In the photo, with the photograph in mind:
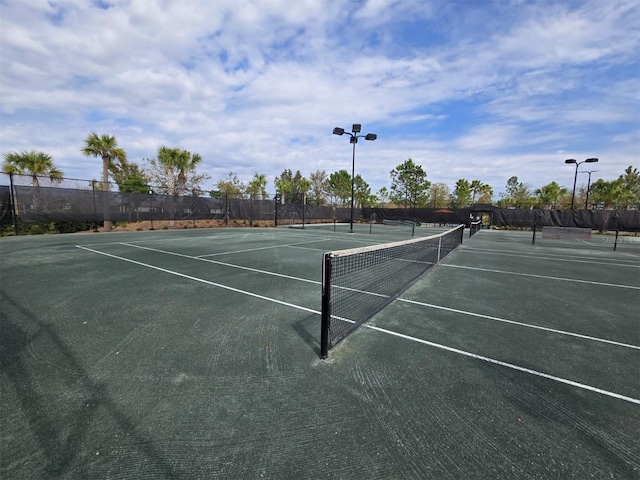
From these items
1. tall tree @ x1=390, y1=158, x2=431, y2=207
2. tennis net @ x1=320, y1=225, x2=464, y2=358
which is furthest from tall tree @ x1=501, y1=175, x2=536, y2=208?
tennis net @ x1=320, y1=225, x2=464, y2=358

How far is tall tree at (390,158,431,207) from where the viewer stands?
42312mm

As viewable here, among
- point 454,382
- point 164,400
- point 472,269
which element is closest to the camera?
point 164,400

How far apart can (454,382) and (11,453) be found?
11.0 ft

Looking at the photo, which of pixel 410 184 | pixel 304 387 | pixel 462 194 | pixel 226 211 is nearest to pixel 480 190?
pixel 462 194

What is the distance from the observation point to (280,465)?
5.80ft

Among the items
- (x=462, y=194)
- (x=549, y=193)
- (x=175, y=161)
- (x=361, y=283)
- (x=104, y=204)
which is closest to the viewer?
(x=361, y=283)

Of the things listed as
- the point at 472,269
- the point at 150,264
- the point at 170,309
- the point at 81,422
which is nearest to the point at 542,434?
the point at 81,422

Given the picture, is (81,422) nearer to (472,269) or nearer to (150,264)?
(150,264)

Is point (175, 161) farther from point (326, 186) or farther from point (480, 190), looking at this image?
point (480, 190)

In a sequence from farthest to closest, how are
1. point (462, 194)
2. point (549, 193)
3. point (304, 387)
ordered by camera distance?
point (462, 194), point (549, 193), point (304, 387)

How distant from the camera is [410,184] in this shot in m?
43.6

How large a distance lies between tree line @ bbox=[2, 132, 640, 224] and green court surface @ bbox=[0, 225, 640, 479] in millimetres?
→ 13865

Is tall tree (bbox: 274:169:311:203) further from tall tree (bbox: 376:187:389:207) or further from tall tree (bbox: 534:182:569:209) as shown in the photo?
tall tree (bbox: 534:182:569:209)

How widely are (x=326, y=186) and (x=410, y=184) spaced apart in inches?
628
